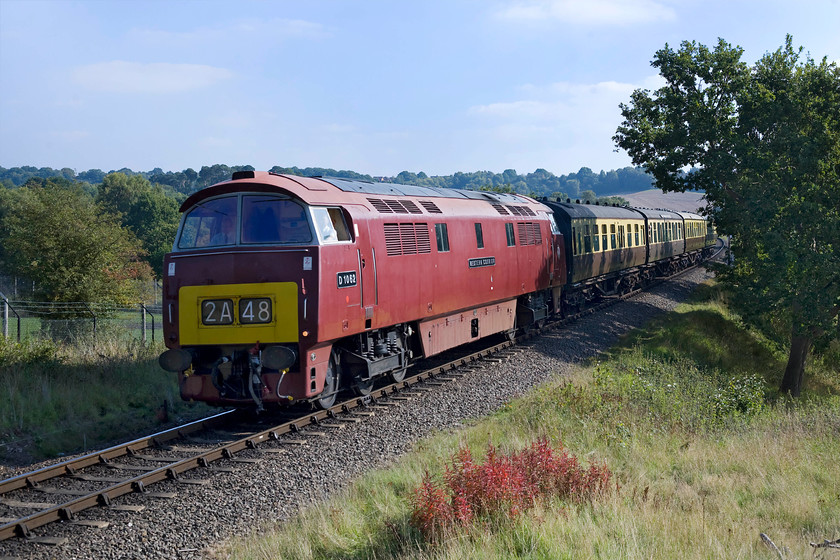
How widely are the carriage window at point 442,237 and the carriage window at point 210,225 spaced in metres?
4.62

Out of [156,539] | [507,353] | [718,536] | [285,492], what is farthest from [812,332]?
[156,539]

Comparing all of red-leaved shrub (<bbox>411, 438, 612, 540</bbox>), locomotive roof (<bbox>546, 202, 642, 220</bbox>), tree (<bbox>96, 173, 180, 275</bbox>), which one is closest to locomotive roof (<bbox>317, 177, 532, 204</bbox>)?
locomotive roof (<bbox>546, 202, 642, 220</bbox>)

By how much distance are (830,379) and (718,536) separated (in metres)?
21.8

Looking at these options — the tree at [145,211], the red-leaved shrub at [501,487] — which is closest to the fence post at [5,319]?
the red-leaved shrub at [501,487]

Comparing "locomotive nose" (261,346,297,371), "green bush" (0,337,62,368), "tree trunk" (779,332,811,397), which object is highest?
"locomotive nose" (261,346,297,371)

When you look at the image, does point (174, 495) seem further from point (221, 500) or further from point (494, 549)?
point (494, 549)

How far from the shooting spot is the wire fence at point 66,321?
14734mm

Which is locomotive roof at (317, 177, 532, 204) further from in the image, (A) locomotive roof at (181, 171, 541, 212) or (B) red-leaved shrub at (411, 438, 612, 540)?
(B) red-leaved shrub at (411, 438, 612, 540)

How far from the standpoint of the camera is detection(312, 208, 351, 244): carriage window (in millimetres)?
10117

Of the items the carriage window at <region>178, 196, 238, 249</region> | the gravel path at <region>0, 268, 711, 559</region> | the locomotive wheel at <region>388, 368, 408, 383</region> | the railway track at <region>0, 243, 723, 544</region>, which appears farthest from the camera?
the locomotive wheel at <region>388, 368, 408, 383</region>

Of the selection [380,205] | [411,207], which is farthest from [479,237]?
[380,205]

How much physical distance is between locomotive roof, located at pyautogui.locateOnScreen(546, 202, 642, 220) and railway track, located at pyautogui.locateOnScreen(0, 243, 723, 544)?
12.8 m

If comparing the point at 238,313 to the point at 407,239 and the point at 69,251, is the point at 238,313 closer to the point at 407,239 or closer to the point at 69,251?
the point at 407,239

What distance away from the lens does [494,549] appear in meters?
5.81
